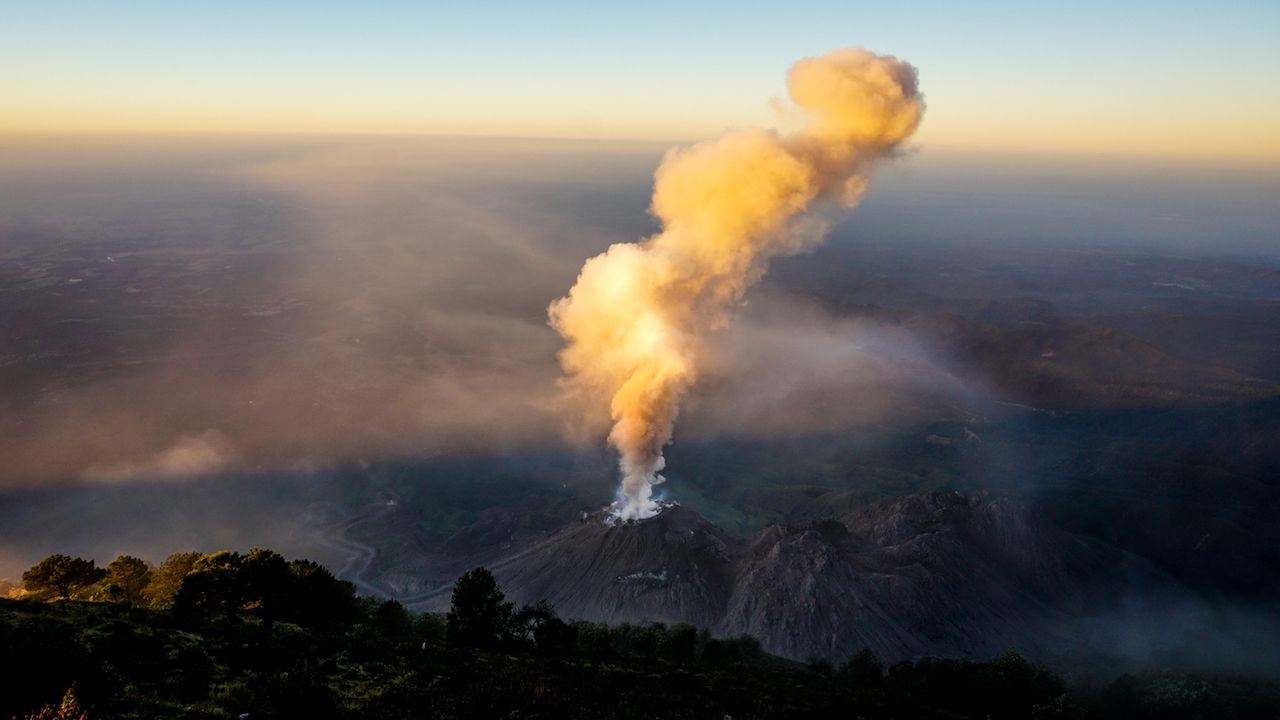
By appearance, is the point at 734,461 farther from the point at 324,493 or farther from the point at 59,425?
the point at 59,425

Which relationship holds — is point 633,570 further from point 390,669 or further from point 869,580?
point 390,669

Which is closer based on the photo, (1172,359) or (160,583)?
→ (160,583)

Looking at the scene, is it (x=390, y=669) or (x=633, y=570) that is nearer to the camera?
(x=390, y=669)

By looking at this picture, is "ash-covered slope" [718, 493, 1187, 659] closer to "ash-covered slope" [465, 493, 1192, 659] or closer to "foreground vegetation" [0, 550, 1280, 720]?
"ash-covered slope" [465, 493, 1192, 659]

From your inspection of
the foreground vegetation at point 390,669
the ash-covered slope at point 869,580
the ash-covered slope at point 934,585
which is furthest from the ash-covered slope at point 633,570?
the foreground vegetation at point 390,669

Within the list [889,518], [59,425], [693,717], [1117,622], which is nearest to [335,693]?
[693,717]

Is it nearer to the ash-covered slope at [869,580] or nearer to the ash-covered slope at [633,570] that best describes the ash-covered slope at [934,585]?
the ash-covered slope at [869,580]

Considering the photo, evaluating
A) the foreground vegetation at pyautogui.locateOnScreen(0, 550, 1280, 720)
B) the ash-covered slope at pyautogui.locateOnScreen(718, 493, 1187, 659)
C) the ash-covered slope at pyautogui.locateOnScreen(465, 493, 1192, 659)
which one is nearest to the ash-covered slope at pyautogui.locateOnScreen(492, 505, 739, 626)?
the ash-covered slope at pyautogui.locateOnScreen(465, 493, 1192, 659)

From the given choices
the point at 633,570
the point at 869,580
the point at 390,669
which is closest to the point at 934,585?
the point at 869,580
